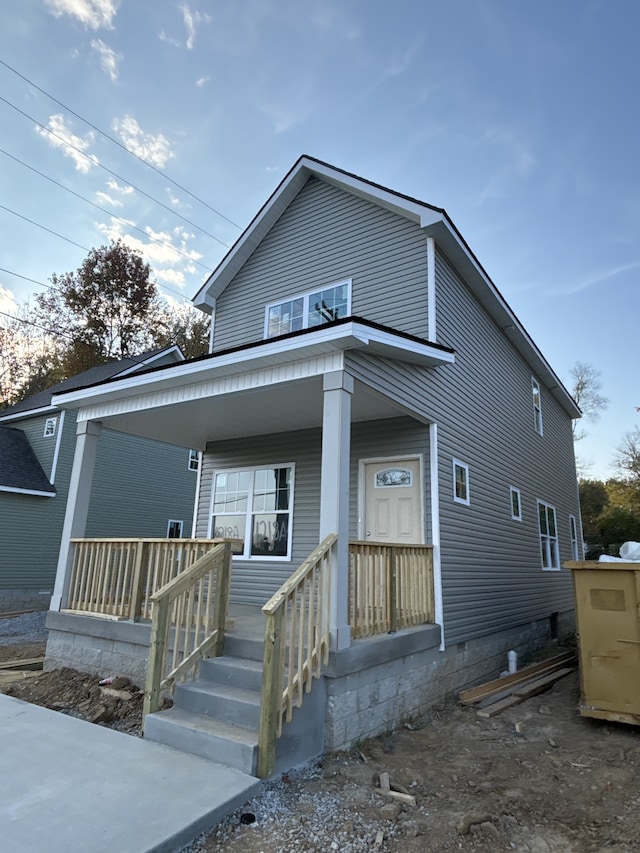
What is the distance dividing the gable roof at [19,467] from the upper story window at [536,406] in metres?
13.5

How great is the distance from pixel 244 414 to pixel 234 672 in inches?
144

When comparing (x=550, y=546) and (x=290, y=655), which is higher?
(x=550, y=546)

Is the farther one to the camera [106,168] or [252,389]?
[106,168]

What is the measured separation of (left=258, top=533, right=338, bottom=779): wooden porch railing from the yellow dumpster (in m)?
3.07

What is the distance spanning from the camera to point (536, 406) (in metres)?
12.6

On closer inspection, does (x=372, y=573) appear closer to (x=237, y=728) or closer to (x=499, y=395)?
(x=237, y=728)

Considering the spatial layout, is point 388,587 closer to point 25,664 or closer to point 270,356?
point 270,356

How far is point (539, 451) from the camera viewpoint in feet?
40.2

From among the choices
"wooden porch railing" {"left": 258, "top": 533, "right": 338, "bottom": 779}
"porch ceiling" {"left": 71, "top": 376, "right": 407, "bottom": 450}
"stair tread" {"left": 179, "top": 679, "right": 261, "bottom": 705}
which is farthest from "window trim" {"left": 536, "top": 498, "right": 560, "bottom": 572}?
"stair tread" {"left": 179, "top": 679, "right": 261, "bottom": 705}

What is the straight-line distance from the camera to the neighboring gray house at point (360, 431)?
5070mm

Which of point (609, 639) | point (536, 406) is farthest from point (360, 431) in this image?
point (536, 406)

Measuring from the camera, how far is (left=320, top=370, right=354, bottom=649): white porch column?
14.9 ft

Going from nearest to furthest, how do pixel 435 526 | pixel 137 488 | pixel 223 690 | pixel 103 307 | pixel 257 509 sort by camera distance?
pixel 223 690 → pixel 435 526 → pixel 257 509 → pixel 137 488 → pixel 103 307

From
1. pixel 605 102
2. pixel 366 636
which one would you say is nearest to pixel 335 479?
pixel 366 636
